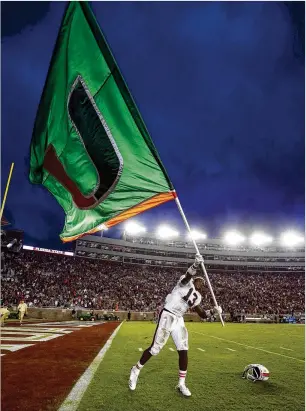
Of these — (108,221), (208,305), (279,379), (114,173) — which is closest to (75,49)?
(114,173)

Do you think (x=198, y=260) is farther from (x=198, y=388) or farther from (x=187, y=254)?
(x=187, y=254)

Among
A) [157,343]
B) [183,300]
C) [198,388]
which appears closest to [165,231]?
[198,388]

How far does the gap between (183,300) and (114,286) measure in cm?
4487

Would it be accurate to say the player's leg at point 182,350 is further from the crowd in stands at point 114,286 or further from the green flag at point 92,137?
the crowd in stands at point 114,286

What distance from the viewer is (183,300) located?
5.41 m

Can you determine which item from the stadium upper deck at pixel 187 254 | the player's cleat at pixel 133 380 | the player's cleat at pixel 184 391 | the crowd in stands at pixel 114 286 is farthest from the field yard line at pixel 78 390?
the stadium upper deck at pixel 187 254

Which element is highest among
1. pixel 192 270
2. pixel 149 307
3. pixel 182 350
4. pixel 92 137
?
pixel 92 137

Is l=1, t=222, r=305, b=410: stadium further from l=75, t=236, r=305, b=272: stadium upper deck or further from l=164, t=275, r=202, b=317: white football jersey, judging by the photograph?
l=164, t=275, r=202, b=317: white football jersey

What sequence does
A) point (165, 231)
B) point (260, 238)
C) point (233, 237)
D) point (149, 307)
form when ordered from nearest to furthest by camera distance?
1. point (149, 307)
2. point (165, 231)
3. point (233, 237)
4. point (260, 238)

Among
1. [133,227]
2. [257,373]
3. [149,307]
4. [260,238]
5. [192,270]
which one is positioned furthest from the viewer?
[260,238]

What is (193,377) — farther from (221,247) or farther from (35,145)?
(221,247)

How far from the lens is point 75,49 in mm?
5695

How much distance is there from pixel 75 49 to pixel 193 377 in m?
6.39

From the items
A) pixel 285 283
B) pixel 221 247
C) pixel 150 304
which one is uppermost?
pixel 221 247
